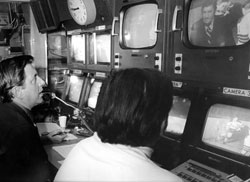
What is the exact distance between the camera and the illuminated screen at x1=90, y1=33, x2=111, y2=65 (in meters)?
2.79

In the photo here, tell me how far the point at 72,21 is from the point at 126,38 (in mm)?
1076

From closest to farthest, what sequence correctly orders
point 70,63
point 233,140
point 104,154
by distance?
point 104,154, point 233,140, point 70,63

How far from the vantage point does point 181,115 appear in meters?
1.89

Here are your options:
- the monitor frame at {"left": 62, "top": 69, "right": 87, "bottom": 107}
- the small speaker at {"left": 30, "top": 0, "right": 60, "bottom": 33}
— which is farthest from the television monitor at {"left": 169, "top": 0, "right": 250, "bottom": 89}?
the small speaker at {"left": 30, "top": 0, "right": 60, "bottom": 33}

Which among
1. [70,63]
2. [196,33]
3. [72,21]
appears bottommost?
[70,63]

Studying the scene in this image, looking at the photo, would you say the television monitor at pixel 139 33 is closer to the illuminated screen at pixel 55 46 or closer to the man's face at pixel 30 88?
the man's face at pixel 30 88

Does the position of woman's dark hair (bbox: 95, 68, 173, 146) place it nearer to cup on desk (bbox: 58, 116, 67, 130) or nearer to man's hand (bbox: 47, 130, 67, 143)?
man's hand (bbox: 47, 130, 67, 143)

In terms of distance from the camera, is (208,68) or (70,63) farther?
(70,63)

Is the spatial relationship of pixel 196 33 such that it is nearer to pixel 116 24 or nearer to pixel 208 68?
pixel 208 68

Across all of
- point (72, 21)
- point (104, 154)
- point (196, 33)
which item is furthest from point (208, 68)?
point (72, 21)

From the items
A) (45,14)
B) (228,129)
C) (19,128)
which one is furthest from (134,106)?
(45,14)

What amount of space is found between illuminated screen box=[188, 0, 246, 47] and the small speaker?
211 cm

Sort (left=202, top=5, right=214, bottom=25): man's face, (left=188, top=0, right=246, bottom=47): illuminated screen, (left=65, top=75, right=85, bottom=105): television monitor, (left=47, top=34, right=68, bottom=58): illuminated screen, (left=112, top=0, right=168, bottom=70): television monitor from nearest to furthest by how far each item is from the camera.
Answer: (left=188, top=0, right=246, bottom=47): illuminated screen
(left=202, top=5, right=214, bottom=25): man's face
(left=112, top=0, right=168, bottom=70): television monitor
(left=65, top=75, right=85, bottom=105): television monitor
(left=47, top=34, right=68, bottom=58): illuminated screen

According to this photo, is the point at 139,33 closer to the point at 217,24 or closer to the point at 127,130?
the point at 217,24
